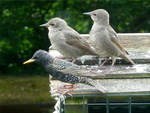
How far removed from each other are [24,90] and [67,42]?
3.71m

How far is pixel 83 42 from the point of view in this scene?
206 inches

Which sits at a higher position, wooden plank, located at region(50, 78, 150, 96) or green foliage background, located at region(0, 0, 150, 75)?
green foliage background, located at region(0, 0, 150, 75)

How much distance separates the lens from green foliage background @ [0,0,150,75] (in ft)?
30.7

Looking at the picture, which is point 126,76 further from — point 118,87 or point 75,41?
point 75,41

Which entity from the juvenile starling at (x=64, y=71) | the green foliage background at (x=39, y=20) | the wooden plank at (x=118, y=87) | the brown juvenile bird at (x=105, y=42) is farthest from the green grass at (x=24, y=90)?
the wooden plank at (x=118, y=87)

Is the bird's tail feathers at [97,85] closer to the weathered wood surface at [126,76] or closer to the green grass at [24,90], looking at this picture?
the weathered wood surface at [126,76]

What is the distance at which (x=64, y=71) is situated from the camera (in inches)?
154

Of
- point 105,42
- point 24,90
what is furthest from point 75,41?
point 24,90

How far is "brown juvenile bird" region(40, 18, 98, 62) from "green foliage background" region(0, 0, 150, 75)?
3.95 m

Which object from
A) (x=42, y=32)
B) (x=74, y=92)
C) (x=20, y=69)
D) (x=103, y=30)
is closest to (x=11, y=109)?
(x=20, y=69)

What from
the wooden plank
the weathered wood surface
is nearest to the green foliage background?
the weathered wood surface

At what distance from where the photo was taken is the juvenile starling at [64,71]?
3.84 metres

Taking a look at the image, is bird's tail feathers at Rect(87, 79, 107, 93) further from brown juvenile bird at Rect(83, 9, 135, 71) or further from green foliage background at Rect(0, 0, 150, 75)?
green foliage background at Rect(0, 0, 150, 75)

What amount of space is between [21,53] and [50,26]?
4.55m
